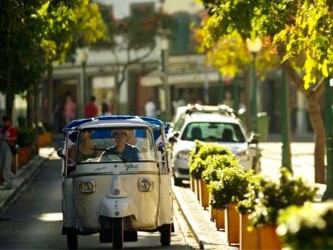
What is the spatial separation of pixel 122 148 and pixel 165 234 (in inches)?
52.9

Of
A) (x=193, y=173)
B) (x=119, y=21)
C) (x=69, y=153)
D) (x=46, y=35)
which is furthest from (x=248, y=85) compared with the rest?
(x=69, y=153)

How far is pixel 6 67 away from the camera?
24.4 m

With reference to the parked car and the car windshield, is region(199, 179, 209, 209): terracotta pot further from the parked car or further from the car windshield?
the car windshield

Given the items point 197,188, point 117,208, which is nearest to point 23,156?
point 197,188

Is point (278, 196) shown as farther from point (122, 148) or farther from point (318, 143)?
point (318, 143)

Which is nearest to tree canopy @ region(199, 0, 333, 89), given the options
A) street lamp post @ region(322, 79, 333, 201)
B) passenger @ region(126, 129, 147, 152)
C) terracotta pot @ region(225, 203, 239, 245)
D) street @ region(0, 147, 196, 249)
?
street lamp post @ region(322, 79, 333, 201)

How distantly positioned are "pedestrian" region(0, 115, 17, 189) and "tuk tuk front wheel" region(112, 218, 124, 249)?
12154 mm

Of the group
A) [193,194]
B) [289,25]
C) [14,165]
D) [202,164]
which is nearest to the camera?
[289,25]

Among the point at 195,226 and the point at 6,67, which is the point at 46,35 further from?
the point at 195,226

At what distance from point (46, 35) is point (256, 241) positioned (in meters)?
15.4

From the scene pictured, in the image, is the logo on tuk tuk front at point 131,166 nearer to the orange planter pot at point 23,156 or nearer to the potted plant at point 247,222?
the potted plant at point 247,222

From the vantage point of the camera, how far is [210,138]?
30.0 metres

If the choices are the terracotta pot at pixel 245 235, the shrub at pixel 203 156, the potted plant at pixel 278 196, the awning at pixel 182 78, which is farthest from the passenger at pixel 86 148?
the awning at pixel 182 78

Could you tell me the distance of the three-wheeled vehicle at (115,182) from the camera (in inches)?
663
